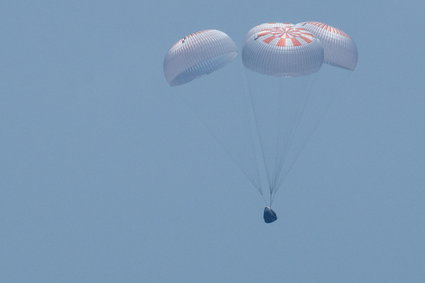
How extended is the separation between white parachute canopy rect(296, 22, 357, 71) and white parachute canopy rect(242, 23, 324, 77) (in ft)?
3.69

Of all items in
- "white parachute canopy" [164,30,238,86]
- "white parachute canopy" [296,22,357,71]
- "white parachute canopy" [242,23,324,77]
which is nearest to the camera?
"white parachute canopy" [242,23,324,77]

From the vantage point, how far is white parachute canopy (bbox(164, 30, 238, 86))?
30.9 meters

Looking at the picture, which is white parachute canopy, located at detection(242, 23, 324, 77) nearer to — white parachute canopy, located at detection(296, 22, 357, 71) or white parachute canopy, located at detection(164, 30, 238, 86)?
white parachute canopy, located at detection(164, 30, 238, 86)

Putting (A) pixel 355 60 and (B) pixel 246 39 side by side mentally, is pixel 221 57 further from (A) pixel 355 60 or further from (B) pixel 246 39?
(A) pixel 355 60

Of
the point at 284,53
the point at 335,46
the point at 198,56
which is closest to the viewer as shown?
the point at 284,53

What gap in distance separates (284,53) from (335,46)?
2.80 meters

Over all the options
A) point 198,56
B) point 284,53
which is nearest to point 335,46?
point 284,53

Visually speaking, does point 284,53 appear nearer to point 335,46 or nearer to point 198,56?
point 335,46

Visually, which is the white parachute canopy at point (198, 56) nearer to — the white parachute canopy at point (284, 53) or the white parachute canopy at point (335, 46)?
the white parachute canopy at point (284, 53)

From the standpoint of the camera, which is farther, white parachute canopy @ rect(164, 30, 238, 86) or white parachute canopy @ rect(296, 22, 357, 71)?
white parachute canopy @ rect(296, 22, 357, 71)

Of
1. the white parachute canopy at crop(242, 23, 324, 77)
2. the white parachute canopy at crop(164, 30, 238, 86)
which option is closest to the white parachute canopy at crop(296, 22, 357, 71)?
the white parachute canopy at crop(242, 23, 324, 77)

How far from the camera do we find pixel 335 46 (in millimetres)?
31891

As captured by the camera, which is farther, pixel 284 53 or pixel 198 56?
pixel 198 56

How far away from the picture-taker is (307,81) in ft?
113
